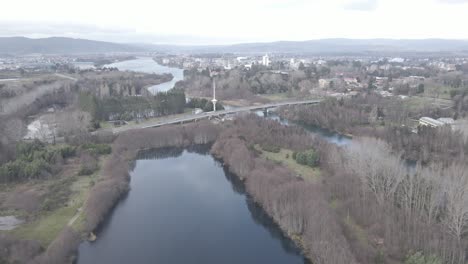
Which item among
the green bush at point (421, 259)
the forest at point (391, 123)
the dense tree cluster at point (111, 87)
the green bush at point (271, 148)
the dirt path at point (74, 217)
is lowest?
the dirt path at point (74, 217)

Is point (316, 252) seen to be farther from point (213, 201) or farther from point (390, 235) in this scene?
point (213, 201)

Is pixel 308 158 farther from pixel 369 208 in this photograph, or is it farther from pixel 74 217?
pixel 74 217

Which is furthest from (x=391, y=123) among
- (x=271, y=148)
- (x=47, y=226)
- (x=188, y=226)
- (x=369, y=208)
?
(x=47, y=226)

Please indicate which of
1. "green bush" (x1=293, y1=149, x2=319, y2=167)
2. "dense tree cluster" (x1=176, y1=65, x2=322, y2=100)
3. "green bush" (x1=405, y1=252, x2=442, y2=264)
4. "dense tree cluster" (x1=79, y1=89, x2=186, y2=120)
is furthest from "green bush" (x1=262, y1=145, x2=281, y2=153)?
"dense tree cluster" (x1=176, y1=65, x2=322, y2=100)

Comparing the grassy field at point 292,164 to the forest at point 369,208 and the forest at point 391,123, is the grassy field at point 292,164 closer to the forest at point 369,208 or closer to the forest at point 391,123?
the forest at point 369,208

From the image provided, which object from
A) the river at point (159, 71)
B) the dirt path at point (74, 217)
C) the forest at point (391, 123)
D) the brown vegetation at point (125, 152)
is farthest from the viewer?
the river at point (159, 71)

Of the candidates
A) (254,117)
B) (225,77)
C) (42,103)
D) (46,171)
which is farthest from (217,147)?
(225,77)

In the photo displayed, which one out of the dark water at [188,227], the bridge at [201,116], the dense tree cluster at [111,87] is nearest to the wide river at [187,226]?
the dark water at [188,227]
